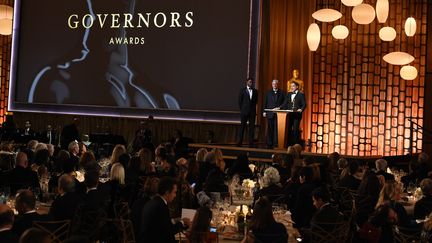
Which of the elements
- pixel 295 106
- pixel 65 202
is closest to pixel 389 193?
pixel 65 202

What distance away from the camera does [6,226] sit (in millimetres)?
4594

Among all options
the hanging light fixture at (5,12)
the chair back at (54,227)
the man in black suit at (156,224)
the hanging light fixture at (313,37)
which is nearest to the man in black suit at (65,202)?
the chair back at (54,227)

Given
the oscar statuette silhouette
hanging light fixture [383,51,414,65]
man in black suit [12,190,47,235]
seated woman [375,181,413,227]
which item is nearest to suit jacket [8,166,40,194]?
man in black suit [12,190,47,235]

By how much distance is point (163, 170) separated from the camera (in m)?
8.83

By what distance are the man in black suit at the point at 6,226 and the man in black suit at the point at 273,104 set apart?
10.5 metres

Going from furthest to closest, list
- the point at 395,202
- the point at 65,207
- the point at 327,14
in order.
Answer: the point at 327,14 → the point at 395,202 → the point at 65,207

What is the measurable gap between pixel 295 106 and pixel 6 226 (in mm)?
10352

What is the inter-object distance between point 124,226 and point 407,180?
562 centimetres

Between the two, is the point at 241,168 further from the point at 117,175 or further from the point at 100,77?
the point at 100,77

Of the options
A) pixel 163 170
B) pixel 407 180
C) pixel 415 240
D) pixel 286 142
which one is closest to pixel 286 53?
pixel 286 142

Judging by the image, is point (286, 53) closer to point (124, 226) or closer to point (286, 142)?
point (286, 142)

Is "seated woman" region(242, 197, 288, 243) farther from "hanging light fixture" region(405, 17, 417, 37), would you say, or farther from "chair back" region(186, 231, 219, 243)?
"hanging light fixture" region(405, 17, 417, 37)

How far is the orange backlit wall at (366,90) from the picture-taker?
16969 millimetres

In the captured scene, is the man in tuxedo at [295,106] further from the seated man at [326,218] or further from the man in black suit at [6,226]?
the man in black suit at [6,226]
